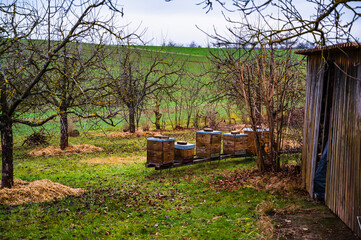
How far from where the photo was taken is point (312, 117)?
8.59 m

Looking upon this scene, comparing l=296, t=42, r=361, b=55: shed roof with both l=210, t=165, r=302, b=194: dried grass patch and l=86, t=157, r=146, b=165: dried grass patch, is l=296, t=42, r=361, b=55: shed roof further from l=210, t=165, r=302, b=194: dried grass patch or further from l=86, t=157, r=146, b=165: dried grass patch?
l=86, t=157, r=146, b=165: dried grass patch

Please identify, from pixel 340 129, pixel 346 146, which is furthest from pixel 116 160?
pixel 346 146

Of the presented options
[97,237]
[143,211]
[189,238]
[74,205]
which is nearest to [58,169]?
[74,205]

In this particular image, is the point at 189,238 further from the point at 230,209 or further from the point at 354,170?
the point at 354,170

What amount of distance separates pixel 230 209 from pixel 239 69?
4793 mm

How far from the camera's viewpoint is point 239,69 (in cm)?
1085

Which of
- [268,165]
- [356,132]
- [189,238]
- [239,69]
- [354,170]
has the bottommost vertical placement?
[189,238]

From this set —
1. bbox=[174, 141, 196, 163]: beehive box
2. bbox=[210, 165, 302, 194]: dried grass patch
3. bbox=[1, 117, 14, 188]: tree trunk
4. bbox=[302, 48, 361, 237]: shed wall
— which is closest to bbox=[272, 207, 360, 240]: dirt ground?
bbox=[302, 48, 361, 237]: shed wall

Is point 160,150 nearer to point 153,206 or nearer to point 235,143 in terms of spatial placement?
point 153,206

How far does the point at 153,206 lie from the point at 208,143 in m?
4.98

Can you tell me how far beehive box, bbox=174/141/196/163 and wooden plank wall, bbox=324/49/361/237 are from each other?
5884 millimetres

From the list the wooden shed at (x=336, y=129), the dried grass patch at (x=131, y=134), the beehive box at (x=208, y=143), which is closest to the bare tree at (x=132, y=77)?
the dried grass patch at (x=131, y=134)

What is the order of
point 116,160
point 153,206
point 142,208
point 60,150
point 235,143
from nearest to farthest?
point 142,208, point 153,206, point 235,143, point 116,160, point 60,150

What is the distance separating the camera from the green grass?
683cm
